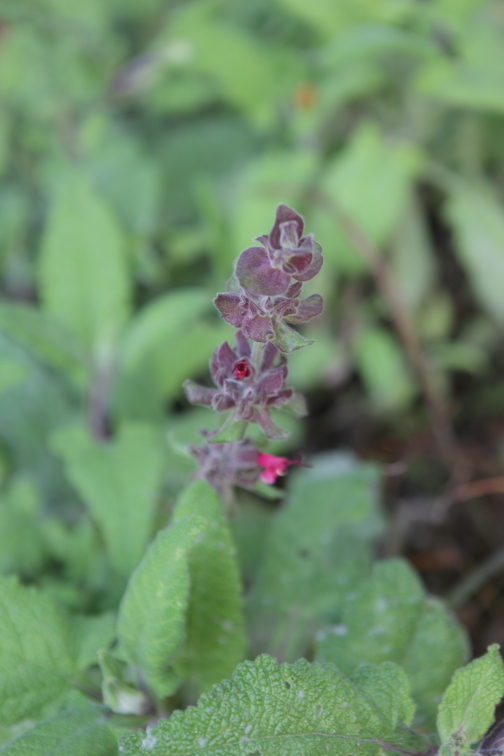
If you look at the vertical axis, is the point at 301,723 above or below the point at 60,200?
below

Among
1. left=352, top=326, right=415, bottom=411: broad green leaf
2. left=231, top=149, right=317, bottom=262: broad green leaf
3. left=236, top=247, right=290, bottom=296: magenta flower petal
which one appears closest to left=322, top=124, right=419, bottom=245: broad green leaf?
left=231, top=149, right=317, bottom=262: broad green leaf

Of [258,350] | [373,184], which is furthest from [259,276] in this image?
[373,184]

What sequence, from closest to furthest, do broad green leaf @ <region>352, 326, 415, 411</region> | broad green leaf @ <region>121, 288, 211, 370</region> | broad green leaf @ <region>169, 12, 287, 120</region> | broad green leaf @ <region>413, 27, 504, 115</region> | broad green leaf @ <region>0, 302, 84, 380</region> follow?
1. broad green leaf @ <region>0, 302, 84, 380</region>
2. broad green leaf @ <region>121, 288, 211, 370</region>
3. broad green leaf @ <region>413, 27, 504, 115</region>
4. broad green leaf @ <region>352, 326, 415, 411</region>
5. broad green leaf @ <region>169, 12, 287, 120</region>

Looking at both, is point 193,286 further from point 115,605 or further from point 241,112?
point 115,605

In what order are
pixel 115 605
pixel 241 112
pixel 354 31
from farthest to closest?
pixel 241 112, pixel 354 31, pixel 115 605

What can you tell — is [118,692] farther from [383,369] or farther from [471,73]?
[471,73]

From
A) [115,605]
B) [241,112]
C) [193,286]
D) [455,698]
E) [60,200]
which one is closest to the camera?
[455,698]

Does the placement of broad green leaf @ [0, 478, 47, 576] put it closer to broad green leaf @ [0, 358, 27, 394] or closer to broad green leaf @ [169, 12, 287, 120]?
broad green leaf @ [0, 358, 27, 394]

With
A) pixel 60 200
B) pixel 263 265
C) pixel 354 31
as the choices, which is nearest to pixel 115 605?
pixel 263 265
